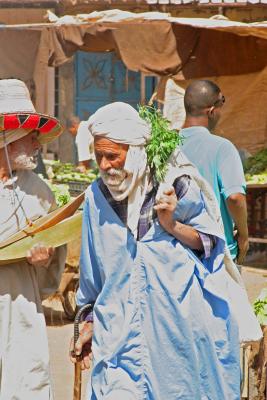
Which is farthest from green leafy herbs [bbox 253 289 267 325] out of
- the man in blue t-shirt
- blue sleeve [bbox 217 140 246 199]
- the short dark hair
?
the short dark hair

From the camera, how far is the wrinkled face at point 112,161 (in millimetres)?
4641

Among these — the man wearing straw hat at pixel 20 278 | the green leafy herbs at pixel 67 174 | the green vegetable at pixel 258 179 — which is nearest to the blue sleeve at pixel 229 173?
the man wearing straw hat at pixel 20 278

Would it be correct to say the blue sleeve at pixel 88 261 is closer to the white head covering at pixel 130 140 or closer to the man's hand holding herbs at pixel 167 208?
the white head covering at pixel 130 140

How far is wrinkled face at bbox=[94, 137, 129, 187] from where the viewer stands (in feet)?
15.2

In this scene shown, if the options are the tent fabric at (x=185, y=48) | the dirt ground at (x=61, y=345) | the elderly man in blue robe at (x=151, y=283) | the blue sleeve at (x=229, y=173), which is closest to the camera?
the elderly man in blue robe at (x=151, y=283)

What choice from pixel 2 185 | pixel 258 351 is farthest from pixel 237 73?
pixel 2 185

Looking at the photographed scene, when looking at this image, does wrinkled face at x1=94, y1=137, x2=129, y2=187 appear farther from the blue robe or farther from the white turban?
the blue robe

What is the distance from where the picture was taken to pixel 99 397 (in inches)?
187

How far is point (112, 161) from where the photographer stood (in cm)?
465

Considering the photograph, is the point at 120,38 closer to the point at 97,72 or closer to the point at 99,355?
the point at 97,72

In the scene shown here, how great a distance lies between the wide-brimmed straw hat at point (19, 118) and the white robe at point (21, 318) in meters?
0.22

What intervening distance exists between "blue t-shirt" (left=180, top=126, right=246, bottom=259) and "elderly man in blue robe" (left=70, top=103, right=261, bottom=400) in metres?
1.21

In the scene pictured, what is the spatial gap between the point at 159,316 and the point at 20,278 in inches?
41.9

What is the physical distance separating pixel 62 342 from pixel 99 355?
4282 millimetres
